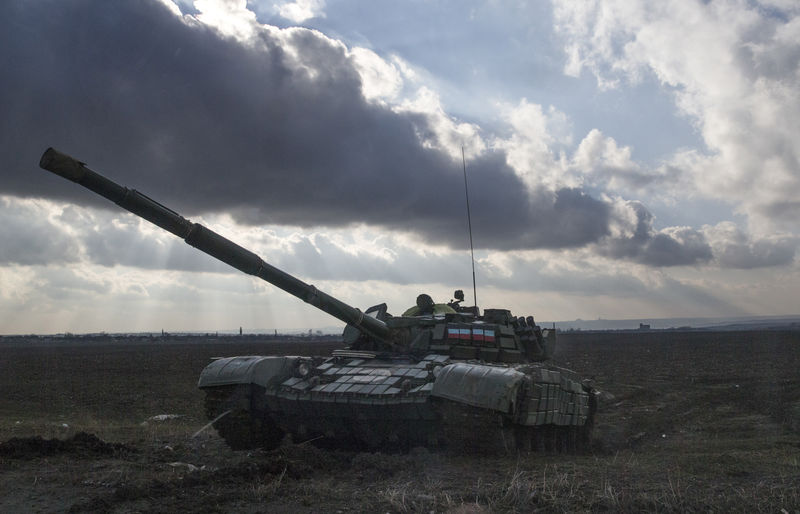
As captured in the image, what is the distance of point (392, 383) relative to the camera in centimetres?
1048

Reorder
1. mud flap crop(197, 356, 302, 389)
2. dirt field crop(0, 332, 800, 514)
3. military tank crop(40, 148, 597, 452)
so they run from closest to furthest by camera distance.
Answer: dirt field crop(0, 332, 800, 514) → military tank crop(40, 148, 597, 452) → mud flap crop(197, 356, 302, 389)

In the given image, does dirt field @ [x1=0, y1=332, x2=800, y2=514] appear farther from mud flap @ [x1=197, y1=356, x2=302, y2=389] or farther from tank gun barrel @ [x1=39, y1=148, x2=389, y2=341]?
tank gun barrel @ [x1=39, y1=148, x2=389, y2=341]

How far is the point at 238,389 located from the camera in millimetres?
11758

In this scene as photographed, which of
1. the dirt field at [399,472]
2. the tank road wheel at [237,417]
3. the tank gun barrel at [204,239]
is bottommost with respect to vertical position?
the dirt field at [399,472]

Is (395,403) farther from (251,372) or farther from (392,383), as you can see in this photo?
(251,372)

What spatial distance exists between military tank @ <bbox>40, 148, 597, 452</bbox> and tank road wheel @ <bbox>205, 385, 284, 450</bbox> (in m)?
0.02

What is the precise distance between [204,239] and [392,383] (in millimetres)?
Answer: 3364

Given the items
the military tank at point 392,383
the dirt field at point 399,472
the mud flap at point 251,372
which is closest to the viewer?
the dirt field at point 399,472

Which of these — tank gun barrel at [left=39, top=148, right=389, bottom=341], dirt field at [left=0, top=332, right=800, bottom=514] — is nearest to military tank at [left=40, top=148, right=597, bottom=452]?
tank gun barrel at [left=39, top=148, right=389, bottom=341]

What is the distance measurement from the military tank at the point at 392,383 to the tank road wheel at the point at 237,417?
2cm

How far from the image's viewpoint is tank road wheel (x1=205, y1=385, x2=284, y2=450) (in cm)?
1171

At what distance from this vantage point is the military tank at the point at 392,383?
31.7ft

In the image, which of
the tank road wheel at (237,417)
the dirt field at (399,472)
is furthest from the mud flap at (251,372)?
the dirt field at (399,472)

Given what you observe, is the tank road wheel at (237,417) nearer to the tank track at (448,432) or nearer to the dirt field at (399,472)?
A: the tank track at (448,432)
